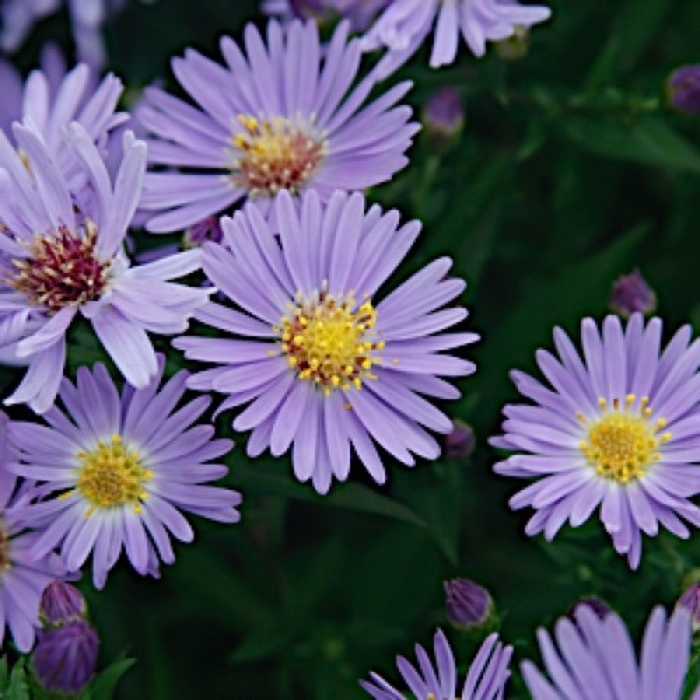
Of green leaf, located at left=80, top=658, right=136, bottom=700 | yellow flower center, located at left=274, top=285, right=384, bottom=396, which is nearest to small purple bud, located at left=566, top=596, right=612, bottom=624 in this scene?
yellow flower center, located at left=274, top=285, right=384, bottom=396

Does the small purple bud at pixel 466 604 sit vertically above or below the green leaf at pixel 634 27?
below

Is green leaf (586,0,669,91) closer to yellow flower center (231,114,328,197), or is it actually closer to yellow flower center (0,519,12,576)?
yellow flower center (231,114,328,197)

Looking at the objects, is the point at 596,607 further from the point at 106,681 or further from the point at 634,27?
the point at 634,27

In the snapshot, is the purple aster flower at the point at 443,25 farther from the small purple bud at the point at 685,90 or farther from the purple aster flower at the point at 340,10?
the small purple bud at the point at 685,90

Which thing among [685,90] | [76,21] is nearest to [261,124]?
[685,90]

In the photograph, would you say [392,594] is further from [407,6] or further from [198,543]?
[407,6]

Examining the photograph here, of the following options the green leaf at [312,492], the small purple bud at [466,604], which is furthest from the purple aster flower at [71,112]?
the small purple bud at [466,604]
